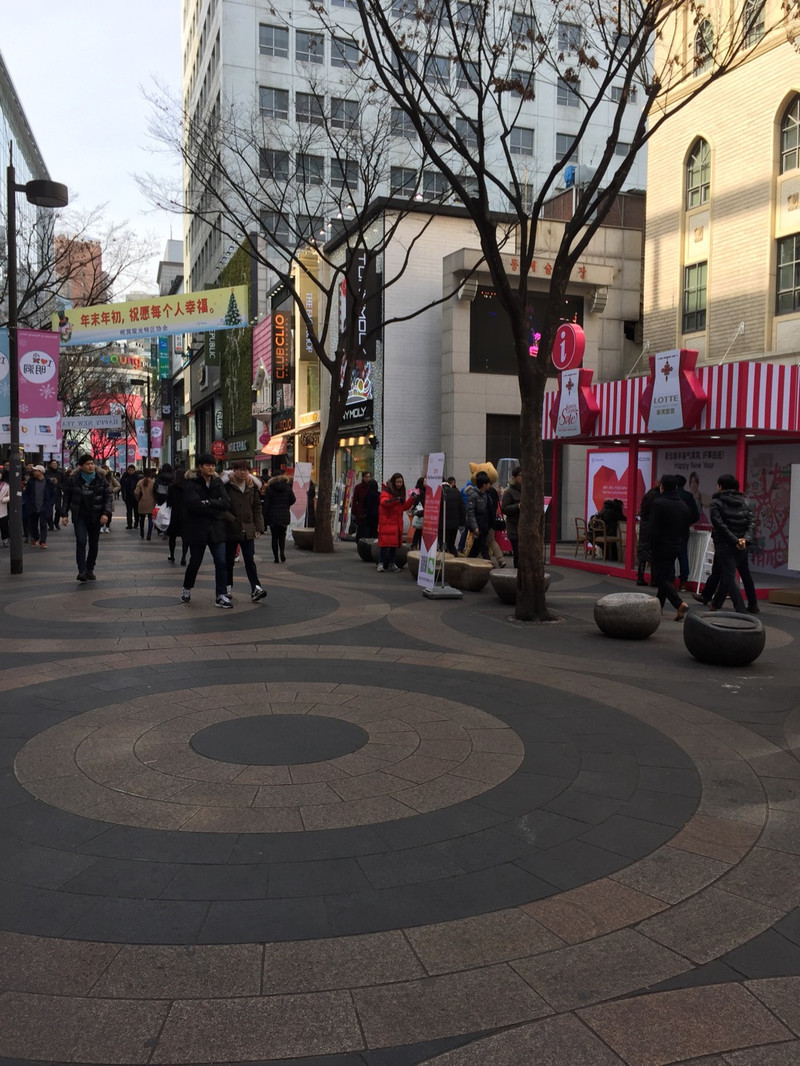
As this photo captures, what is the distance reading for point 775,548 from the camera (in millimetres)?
16047

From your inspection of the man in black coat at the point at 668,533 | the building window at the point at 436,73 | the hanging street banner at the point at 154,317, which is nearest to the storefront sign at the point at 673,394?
the man in black coat at the point at 668,533

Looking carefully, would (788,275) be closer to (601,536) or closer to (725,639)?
(601,536)

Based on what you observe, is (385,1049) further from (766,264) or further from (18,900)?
(766,264)

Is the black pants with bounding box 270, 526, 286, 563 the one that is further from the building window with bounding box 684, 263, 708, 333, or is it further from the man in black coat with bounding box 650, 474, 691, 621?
the building window with bounding box 684, 263, 708, 333

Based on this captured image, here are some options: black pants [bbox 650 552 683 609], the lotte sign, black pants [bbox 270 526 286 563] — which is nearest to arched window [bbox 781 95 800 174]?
the lotte sign

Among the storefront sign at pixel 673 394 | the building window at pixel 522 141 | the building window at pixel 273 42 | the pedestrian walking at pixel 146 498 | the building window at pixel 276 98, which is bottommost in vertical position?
the pedestrian walking at pixel 146 498

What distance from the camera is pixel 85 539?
1324 cm

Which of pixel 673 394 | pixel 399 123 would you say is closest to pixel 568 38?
pixel 673 394

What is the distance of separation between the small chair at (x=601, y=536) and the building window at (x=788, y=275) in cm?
634

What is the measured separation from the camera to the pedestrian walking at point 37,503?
1986 cm

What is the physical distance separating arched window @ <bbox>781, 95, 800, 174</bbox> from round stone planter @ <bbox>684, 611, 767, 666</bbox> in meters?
14.4

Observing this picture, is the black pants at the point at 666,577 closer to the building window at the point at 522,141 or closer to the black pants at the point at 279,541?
the black pants at the point at 279,541

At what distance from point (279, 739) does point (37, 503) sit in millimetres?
16604

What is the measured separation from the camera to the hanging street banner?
1962 centimetres
